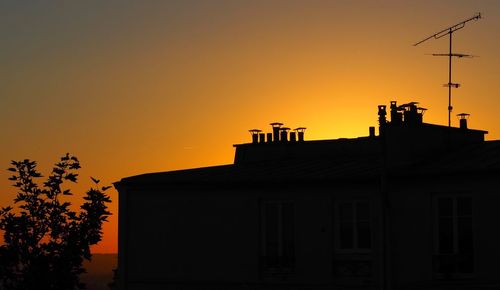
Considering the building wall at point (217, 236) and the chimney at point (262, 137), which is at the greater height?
the chimney at point (262, 137)

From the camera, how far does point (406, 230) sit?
32.5 metres

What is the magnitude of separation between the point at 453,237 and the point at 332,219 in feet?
13.3

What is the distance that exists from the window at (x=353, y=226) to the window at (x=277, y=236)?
65.4 inches

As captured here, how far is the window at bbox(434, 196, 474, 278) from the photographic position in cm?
3119

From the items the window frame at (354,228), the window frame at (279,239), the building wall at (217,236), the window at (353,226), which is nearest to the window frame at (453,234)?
the window frame at (354,228)

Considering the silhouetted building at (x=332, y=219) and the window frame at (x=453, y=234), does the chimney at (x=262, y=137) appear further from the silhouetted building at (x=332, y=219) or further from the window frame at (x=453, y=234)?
the window frame at (x=453, y=234)

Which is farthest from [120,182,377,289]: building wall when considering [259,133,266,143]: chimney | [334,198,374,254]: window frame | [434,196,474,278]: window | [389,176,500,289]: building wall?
[259,133,266,143]: chimney

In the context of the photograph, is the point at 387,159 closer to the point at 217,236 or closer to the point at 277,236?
the point at 277,236

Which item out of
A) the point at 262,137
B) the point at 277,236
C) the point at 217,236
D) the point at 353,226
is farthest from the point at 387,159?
the point at 262,137

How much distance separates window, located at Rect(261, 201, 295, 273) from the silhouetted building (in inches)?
1.3

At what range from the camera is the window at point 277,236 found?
34.7 m

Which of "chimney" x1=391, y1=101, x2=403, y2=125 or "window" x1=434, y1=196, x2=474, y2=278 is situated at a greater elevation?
"chimney" x1=391, y1=101, x2=403, y2=125

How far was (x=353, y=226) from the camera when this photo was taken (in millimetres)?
33625

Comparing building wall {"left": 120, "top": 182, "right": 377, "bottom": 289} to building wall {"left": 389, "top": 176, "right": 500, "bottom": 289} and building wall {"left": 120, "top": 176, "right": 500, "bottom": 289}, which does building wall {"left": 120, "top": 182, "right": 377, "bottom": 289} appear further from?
building wall {"left": 389, "top": 176, "right": 500, "bottom": 289}
